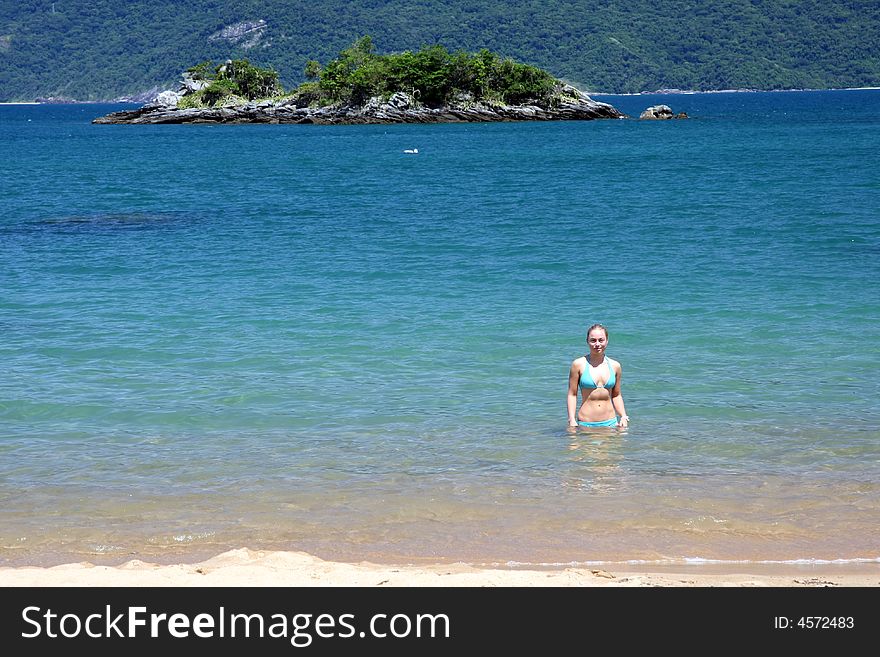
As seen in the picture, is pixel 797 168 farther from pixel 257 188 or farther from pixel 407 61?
pixel 407 61

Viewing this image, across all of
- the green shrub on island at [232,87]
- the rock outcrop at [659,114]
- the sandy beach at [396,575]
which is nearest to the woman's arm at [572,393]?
the sandy beach at [396,575]

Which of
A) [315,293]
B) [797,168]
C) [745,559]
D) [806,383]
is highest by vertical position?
[797,168]

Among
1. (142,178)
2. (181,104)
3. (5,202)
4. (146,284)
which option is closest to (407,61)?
(181,104)

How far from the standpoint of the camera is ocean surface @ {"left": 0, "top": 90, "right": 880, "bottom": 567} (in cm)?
793

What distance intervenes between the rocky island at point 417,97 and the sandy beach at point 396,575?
314 ft

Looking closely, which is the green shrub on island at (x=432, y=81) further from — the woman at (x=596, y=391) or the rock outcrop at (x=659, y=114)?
the woman at (x=596, y=391)

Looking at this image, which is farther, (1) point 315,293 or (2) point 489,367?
(1) point 315,293

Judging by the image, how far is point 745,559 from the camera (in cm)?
718

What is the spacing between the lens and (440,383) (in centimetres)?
1212

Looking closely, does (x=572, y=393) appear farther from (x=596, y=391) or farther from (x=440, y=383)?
(x=440, y=383)

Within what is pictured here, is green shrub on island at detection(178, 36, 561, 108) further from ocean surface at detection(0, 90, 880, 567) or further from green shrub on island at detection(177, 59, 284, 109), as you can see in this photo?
ocean surface at detection(0, 90, 880, 567)

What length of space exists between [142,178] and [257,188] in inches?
332

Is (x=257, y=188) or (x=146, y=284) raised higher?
(x=257, y=188)

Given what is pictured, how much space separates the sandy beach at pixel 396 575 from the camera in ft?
21.2
